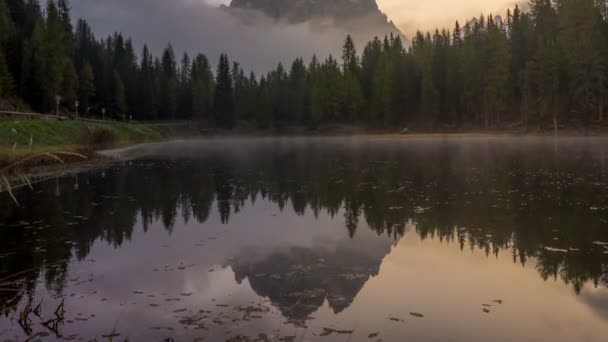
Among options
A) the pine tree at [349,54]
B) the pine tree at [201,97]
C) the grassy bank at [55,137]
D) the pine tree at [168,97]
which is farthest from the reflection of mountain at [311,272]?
the pine tree at [168,97]

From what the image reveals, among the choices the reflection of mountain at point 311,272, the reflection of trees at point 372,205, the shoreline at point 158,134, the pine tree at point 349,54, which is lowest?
the reflection of mountain at point 311,272

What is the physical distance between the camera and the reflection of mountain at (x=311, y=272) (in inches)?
345

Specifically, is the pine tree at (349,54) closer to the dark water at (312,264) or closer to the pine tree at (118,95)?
the pine tree at (118,95)

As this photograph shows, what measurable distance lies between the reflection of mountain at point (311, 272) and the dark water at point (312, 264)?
51 mm

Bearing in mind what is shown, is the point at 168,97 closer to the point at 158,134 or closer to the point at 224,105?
the point at 224,105

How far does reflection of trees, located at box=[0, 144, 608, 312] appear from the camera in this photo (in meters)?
12.1

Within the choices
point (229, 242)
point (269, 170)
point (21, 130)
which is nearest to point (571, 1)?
point (269, 170)

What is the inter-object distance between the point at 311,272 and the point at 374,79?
335ft

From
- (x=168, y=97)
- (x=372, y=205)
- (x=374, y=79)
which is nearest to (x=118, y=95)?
(x=168, y=97)

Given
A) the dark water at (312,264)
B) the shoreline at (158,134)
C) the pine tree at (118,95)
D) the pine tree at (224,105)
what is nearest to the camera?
the dark water at (312,264)

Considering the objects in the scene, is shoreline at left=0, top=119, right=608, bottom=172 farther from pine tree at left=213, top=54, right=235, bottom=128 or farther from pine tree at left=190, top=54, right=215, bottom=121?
pine tree at left=190, top=54, right=215, bottom=121

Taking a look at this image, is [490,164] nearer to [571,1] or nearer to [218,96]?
[571,1]

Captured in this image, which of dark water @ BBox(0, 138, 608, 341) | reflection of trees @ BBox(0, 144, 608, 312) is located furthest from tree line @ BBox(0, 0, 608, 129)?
dark water @ BBox(0, 138, 608, 341)

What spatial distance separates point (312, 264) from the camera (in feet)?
36.6
